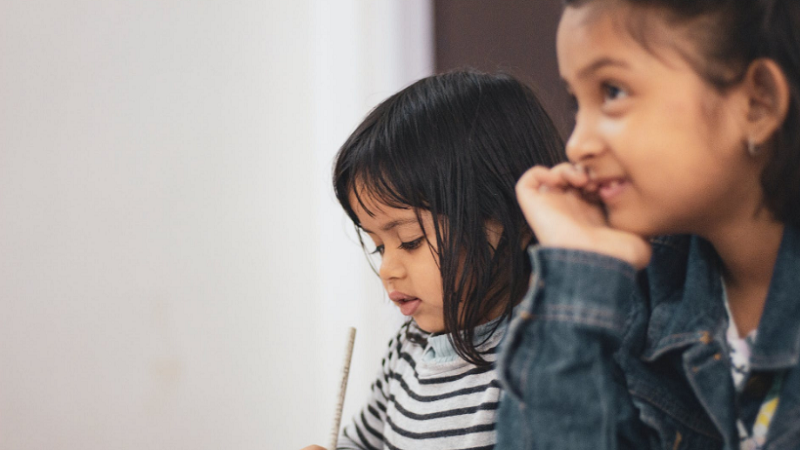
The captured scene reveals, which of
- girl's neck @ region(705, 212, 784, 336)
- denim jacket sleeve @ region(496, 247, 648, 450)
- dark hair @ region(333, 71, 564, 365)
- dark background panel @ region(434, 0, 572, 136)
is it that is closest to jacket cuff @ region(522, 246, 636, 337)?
denim jacket sleeve @ region(496, 247, 648, 450)

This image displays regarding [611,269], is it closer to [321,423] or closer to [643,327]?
[643,327]

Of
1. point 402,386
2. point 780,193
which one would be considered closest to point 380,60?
point 402,386

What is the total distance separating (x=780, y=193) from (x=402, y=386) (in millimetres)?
566

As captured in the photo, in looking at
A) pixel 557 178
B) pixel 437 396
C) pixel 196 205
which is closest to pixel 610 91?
→ pixel 557 178

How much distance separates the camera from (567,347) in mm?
574

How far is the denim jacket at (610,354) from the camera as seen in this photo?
565 millimetres

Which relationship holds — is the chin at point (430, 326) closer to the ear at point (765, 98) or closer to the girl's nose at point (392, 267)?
the girl's nose at point (392, 267)

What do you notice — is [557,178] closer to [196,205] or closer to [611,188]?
[611,188]

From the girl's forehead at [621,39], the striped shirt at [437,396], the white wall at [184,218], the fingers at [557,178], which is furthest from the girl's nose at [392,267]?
the white wall at [184,218]

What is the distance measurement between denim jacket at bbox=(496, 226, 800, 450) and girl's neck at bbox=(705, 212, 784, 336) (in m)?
0.02

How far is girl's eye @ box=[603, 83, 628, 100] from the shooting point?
575mm

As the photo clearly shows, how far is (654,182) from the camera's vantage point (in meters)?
0.56

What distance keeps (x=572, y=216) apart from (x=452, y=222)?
0.77 feet

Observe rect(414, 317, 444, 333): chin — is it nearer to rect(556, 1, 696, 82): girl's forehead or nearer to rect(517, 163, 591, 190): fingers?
rect(517, 163, 591, 190): fingers
